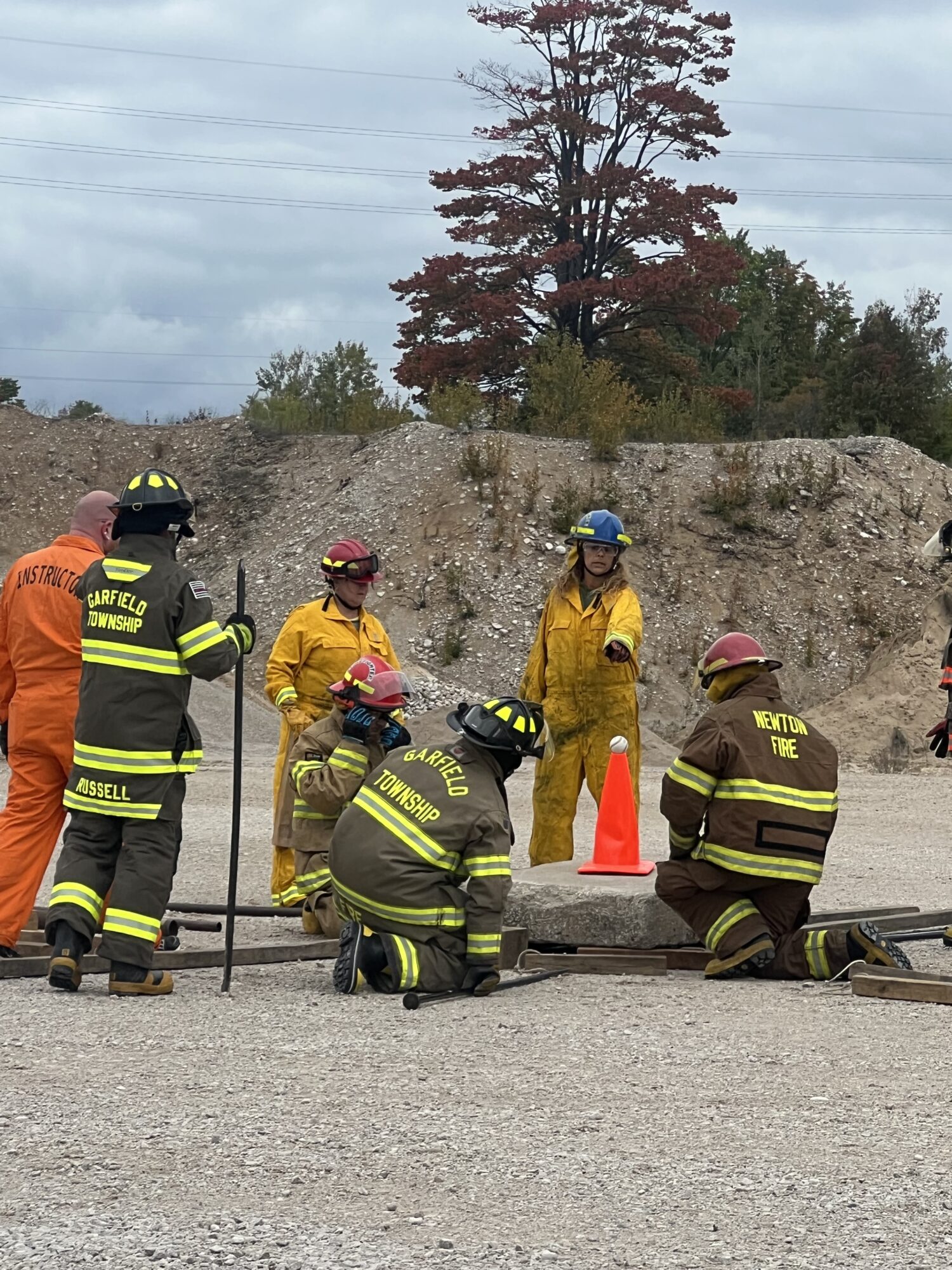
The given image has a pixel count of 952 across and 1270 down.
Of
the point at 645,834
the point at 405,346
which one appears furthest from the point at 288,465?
the point at 645,834

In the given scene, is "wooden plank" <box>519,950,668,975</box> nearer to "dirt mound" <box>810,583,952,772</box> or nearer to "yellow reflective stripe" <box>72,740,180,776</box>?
"yellow reflective stripe" <box>72,740,180,776</box>

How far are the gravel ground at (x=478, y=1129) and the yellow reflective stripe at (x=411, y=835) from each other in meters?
0.59

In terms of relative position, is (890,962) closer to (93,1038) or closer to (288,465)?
(93,1038)

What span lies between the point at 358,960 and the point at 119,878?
106cm

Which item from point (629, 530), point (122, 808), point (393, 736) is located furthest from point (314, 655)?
point (629, 530)

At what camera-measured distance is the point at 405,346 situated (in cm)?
3662

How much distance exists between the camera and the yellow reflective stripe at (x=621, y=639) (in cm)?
910

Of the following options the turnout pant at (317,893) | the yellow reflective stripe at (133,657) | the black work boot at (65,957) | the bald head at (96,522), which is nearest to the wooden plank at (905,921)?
the turnout pant at (317,893)

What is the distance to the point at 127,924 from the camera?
22.8 ft

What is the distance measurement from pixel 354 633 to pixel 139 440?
2976cm

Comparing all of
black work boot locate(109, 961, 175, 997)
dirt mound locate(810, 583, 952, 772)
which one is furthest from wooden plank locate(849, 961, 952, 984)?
dirt mound locate(810, 583, 952, 772)

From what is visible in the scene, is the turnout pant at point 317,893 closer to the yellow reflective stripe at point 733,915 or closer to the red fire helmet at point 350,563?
the red fire helmet at point 350,563

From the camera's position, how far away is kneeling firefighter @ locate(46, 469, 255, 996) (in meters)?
6.97

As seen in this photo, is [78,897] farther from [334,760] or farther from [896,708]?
[896,708]
